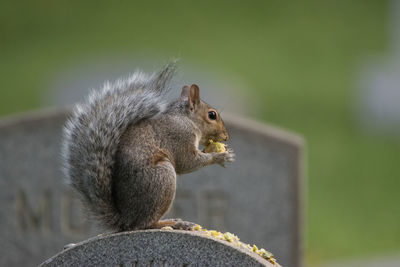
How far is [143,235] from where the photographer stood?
124 inches

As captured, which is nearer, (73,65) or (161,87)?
(161,87)

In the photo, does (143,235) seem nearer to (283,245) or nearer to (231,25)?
(283,245)

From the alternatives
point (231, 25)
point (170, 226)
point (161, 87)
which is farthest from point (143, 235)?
point (231, 25)

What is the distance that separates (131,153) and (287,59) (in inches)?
493

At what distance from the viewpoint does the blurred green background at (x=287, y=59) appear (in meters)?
9.42

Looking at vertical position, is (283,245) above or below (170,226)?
above

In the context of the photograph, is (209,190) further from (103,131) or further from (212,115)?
(103,131)

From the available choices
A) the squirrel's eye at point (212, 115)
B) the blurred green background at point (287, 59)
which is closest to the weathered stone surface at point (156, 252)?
the squirrel's eye at point (212, 115)

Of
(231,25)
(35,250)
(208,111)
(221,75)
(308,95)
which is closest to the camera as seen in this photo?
(208,111)

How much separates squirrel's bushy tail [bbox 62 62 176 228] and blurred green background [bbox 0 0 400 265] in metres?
4.64

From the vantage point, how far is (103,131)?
316cm

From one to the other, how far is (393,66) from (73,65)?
5073 mm

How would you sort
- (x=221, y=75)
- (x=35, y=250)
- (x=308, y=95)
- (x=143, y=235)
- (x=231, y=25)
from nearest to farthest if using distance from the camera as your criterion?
(x=143, y=235), (x=35, y=250), (x=221, y=75), (x=308, y=95), (x=231, y=25)

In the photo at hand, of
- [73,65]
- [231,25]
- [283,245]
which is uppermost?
[231,25]
